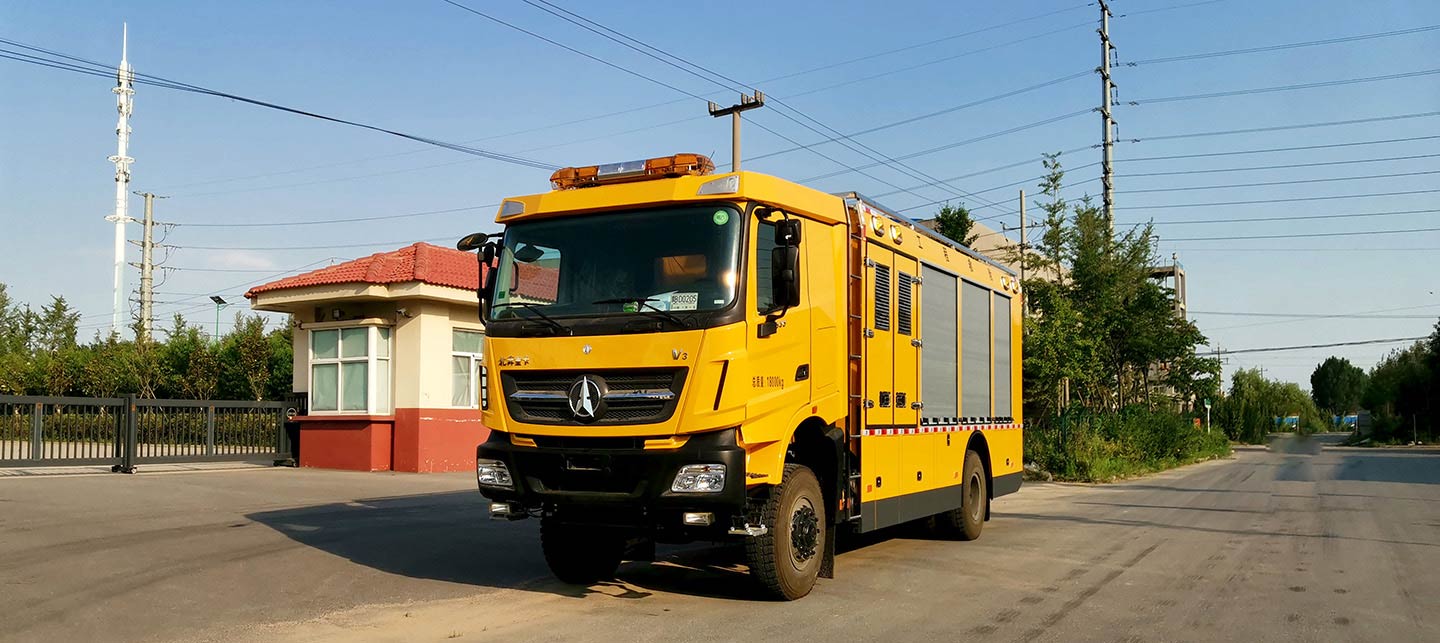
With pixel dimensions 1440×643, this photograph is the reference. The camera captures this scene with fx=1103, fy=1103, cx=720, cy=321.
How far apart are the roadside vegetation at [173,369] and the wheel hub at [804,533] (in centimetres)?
2984

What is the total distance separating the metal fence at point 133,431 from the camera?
20109 millimetres

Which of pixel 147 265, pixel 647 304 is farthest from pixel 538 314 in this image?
pixel 147 265

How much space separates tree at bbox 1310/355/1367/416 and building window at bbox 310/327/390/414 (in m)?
150

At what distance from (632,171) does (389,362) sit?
Answer: 15490 millimetres

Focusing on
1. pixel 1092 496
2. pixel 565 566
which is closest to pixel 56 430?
pixel 565 566

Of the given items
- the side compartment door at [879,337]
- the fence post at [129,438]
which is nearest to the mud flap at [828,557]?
the side compartment door at [879,337]

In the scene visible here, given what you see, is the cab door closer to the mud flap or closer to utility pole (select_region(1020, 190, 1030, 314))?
the mud flap

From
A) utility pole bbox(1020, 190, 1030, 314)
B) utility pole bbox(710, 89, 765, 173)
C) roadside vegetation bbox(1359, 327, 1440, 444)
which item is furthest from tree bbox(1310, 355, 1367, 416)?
utility pole bbox(710, 89, 765, 173)

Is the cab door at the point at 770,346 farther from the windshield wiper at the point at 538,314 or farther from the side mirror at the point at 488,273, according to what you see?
the side mirror at the point at 488,273

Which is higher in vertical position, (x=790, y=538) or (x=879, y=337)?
(x=879, y=337)

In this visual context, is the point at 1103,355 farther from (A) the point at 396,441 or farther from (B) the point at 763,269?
(B) the point at 763,269

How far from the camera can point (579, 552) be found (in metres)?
9.08

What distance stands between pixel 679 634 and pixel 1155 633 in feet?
10.2

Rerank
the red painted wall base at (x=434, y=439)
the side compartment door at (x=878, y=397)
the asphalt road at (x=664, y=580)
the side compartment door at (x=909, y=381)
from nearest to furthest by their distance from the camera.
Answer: the asphalt road at (x=664, y=580) < the side compartment door at (x=878, y=397) < the side compartment door at (x=909, y=381) < the red painted wall base at (x=434, y=439)
